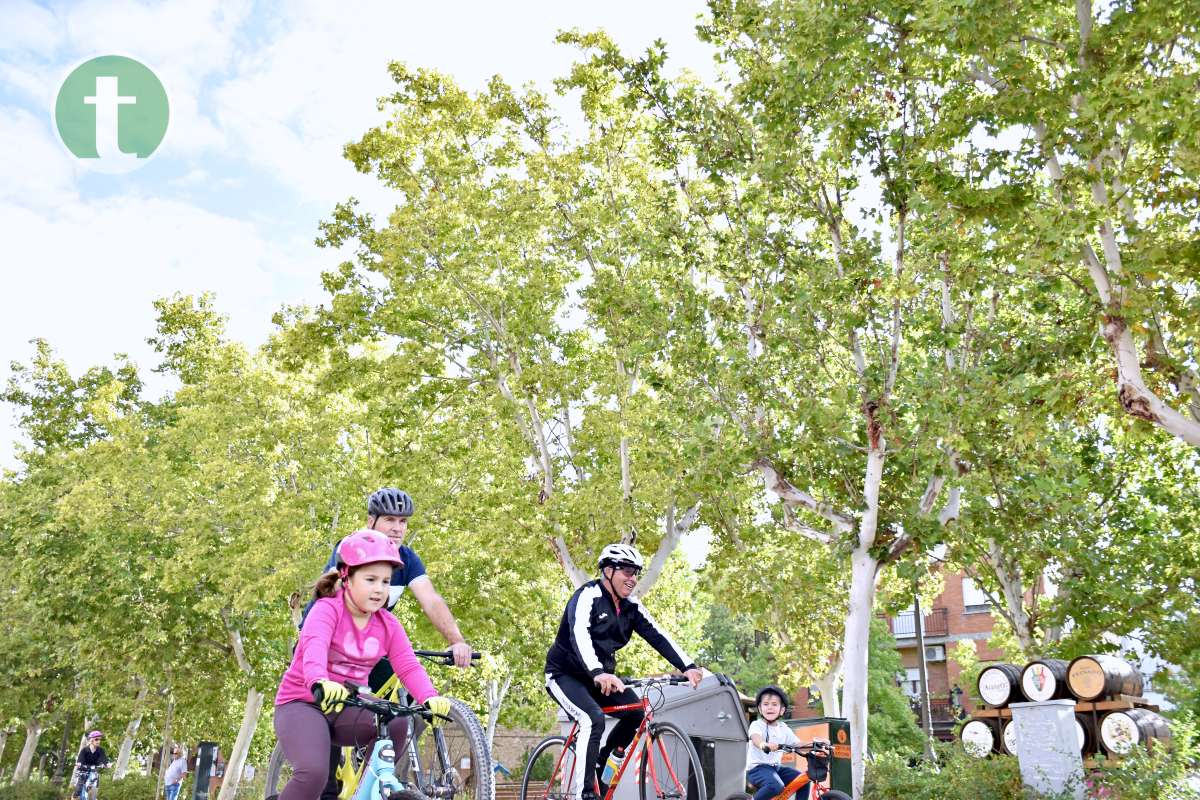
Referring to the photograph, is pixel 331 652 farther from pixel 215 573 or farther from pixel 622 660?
A: pixel 622 660

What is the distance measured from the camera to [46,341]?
3981cm

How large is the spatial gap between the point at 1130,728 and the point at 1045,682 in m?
1.46

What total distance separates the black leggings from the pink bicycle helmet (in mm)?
2328

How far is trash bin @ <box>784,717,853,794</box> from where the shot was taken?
13656 millimetres

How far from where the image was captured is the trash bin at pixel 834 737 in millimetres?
13656

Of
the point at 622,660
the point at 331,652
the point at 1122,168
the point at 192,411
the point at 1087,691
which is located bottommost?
the point at 331,652

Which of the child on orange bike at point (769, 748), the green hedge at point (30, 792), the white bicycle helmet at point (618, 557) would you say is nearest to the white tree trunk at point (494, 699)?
the green hedge at point (30, 792)

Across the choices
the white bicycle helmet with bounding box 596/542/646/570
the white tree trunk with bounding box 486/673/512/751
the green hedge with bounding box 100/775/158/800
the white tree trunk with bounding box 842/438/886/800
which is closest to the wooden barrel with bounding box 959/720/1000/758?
the white tree trunk with bounding box 842/438/886/800

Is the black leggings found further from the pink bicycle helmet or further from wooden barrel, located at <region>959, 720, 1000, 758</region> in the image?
wooden barrel, located at <region>959, 720, 1000, 758</region>

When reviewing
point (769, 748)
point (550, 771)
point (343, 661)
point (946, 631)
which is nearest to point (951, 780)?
point (769, 748)

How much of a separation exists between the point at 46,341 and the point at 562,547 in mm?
28424

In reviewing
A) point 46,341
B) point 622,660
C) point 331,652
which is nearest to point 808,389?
point 331,652

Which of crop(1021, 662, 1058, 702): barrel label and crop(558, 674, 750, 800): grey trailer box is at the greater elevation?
crop(1021, 662, 1058, 702): barrel label

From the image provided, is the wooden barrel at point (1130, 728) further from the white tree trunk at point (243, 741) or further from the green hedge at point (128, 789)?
the green hedge at point (128, 789)
